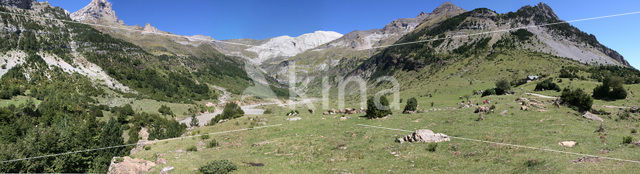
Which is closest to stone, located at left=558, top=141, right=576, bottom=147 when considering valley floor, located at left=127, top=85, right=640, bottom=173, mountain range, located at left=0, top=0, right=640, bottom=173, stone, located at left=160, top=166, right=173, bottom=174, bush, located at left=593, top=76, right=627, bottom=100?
valley floor, located at left=127, top=85, right=640, bottom=173

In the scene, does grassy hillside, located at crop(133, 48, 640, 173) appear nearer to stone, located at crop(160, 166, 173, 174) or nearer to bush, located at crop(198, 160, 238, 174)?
stone, located at crop(160, 166, 173, 174)

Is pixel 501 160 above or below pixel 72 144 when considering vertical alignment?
above

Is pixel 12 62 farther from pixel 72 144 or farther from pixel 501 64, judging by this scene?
pixel 501 64

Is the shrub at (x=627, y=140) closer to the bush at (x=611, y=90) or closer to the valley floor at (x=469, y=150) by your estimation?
the valley floor at (x=469, y=150)

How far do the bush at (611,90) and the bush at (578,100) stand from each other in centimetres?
1360

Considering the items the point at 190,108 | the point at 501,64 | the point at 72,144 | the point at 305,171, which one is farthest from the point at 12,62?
the point at 501,64

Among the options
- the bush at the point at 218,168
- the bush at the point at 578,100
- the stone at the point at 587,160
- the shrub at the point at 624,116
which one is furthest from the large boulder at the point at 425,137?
the bush at the point at 578,100

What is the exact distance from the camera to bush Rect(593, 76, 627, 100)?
32.5 meters

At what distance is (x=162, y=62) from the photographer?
18538 cm

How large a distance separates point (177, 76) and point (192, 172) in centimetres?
17498

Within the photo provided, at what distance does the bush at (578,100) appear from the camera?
2516 centimetres

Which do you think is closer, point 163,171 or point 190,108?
point 163,171

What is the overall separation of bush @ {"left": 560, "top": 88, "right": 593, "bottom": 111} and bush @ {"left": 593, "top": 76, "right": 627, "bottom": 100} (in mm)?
13604

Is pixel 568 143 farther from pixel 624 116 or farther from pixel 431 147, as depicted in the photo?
pixel 624 116
